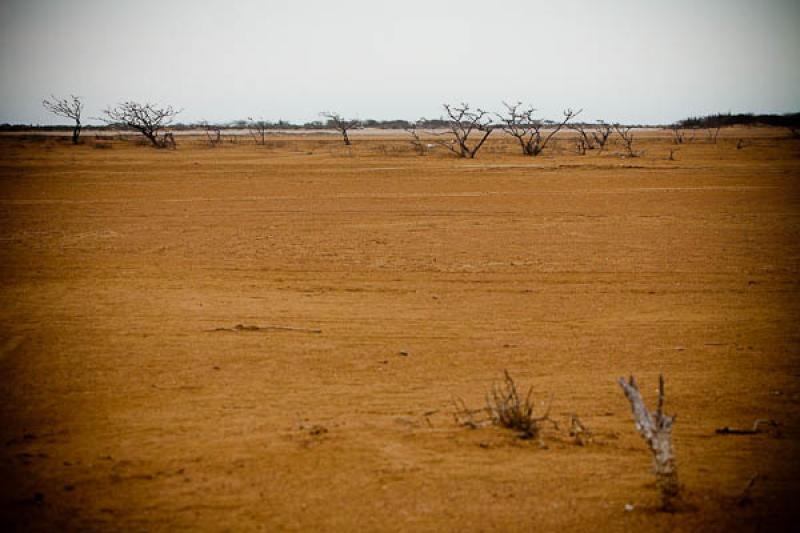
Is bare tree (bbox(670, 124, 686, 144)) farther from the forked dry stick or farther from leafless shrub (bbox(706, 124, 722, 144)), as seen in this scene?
the forked dry stick

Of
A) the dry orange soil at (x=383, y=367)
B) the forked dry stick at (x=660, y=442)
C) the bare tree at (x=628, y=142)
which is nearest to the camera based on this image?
the forked dry stick at (x=660, y=442)

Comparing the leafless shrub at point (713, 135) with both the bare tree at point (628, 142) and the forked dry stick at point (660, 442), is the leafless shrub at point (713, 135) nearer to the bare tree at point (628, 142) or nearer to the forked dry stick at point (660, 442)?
the bare tree at point (628, 142)

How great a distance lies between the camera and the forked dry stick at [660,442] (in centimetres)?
397

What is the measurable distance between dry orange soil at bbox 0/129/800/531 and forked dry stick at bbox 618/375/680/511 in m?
0.12

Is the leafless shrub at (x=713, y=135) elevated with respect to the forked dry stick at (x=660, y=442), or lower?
elevated

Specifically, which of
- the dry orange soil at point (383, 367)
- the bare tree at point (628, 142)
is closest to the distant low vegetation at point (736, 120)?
the bare tree at point (628, 142)

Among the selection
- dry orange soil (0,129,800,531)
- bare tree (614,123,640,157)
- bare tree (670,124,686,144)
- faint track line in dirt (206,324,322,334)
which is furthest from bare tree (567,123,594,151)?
faint track line in dirt (206,324,322,334)

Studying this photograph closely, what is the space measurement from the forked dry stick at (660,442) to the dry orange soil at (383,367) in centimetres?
12

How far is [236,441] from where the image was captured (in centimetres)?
488

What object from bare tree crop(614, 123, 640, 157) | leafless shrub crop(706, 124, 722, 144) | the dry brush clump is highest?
leafless shrub crop(706, 124, 722, 144)

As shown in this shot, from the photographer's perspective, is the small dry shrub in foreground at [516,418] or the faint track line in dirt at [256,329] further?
the faint track line in dirt at [256,329]

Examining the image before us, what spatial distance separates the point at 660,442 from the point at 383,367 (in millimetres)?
2992

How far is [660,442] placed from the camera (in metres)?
3.99

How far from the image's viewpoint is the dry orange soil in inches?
163
